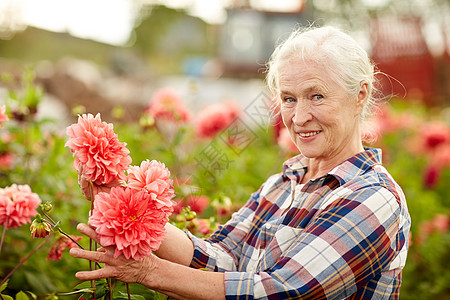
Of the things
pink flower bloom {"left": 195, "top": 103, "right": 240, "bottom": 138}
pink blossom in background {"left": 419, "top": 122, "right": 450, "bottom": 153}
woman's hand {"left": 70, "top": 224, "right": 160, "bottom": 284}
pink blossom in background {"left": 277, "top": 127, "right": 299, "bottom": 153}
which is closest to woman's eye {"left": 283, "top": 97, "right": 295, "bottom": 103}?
woman's hand {"left": 70, "top": 224, "right": 160, "bottom": 284}

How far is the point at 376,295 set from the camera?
5.17ft

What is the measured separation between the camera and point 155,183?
4.37 feet

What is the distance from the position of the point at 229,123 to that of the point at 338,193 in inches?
76.7

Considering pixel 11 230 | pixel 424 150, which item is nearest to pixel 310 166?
pixel 11 230

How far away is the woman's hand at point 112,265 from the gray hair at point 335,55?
33.0 inches

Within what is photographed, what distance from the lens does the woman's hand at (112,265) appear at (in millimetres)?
1359

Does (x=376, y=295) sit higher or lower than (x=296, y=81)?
lower

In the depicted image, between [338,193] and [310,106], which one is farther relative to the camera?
Answer: [310,106]

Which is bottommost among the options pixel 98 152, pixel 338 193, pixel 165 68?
pixel 165 68

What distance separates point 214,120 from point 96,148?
2151mm

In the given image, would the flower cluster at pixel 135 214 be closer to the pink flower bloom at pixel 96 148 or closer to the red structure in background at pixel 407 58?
the pink flower bloom at pixel 96 148

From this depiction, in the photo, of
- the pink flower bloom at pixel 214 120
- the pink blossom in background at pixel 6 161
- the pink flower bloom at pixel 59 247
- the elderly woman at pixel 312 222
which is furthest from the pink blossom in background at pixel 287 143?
the pink blossom in background at pixel 6 161

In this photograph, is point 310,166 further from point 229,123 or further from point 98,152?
point 229,123

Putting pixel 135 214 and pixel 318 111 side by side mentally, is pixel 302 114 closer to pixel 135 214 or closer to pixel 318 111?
pixel 318 111
